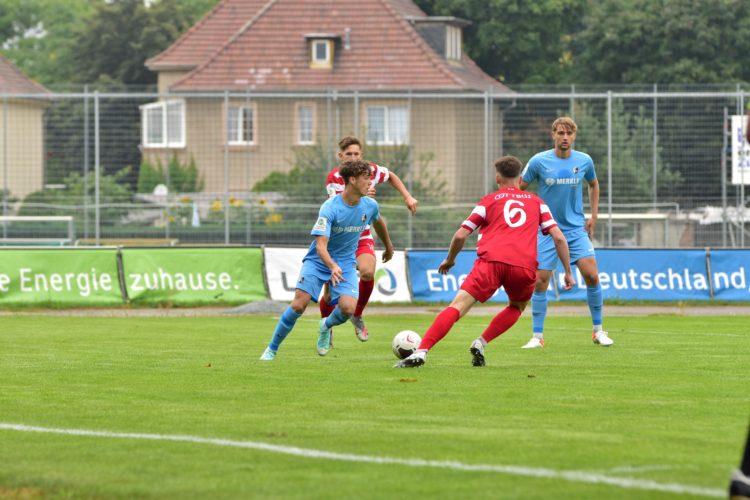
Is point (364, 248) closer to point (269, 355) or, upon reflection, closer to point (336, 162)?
point (269, 355)

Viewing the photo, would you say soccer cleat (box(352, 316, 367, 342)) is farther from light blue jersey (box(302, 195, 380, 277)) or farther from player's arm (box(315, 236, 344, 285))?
player's arm (box(315, 236, 344, 285))

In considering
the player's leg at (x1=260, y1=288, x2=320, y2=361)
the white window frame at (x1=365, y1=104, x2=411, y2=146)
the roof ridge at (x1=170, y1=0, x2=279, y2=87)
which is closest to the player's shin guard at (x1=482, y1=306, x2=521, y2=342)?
the player's leg at (x1=260, y1=288, x2=320, y2=361)

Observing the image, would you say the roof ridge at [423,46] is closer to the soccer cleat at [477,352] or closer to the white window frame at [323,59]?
the white window frame at [323,59]

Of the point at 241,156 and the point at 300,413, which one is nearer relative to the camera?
the point at 300,413

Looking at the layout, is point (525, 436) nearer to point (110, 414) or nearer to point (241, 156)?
point (110, 414)

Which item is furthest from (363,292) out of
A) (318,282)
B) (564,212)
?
(564,212)

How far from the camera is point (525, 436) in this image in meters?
8.25

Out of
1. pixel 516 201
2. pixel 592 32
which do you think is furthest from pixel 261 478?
pixel 592 32

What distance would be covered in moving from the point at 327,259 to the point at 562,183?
3.63m

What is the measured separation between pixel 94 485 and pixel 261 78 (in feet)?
153

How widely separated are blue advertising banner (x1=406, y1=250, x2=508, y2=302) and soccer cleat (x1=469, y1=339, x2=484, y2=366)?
1237 centimetres

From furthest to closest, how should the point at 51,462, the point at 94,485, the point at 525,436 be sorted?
the point at 525,436, the point at 51,462, the point at 94,485

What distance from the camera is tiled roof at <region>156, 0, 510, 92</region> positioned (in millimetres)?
50938

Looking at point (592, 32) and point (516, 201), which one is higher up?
point (592, 32)
